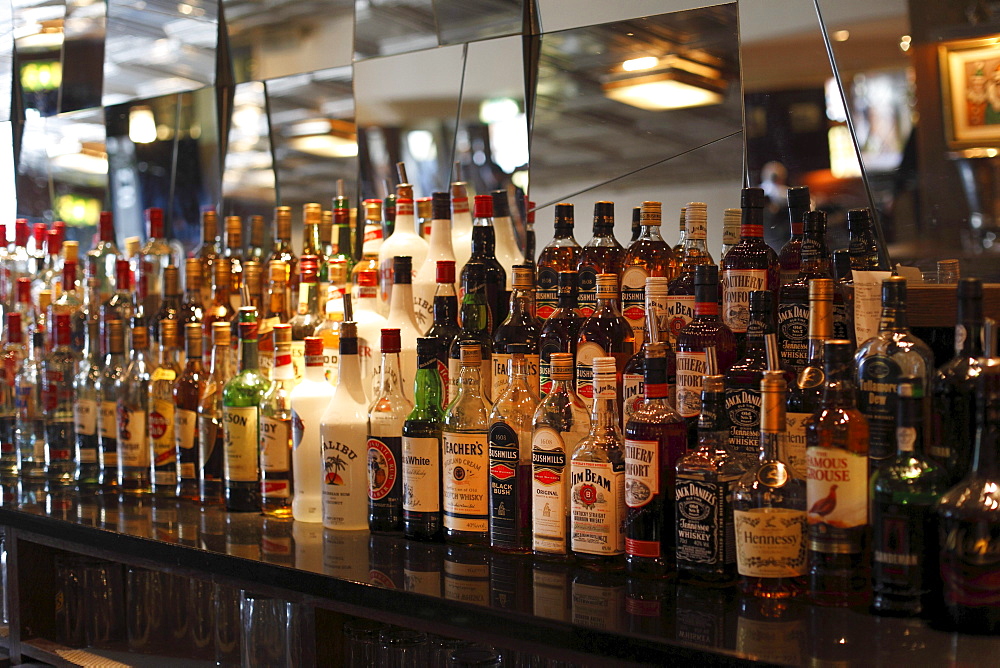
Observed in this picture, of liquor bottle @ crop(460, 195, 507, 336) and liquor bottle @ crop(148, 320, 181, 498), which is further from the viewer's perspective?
liquor bottle @ crop(148, 320, 181, 498)

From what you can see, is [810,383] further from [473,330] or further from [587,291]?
[473,330]

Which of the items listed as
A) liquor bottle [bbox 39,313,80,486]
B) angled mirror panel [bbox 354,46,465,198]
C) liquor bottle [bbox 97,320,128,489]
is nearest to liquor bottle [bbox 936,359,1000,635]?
angled mirror panel [bbox 354,46,465,198]

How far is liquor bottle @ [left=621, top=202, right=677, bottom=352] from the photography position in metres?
1.51

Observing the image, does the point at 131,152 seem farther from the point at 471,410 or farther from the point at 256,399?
the point at 471,410

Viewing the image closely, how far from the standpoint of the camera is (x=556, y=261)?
1680 millimetres

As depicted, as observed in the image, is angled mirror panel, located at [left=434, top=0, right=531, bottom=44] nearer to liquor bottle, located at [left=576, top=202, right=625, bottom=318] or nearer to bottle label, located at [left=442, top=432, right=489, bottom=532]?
liquor bottle, located at [left=576, top=202, right=625, bottom=318]

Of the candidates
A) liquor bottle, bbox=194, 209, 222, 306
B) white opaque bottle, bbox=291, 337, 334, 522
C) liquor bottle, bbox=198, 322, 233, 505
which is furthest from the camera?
liquor bottle, bbox=194, 209, 222, 306

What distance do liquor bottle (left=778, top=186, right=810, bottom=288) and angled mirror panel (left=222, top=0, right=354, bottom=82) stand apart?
1298 millimetres

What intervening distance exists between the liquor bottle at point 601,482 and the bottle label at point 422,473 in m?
0.27

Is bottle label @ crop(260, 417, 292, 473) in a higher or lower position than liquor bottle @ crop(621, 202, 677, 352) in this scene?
lower

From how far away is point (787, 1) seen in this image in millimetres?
1703

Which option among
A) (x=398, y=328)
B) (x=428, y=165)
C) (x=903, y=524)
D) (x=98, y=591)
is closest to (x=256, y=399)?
(x=398, y=328)

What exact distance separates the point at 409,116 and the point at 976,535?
1596mm

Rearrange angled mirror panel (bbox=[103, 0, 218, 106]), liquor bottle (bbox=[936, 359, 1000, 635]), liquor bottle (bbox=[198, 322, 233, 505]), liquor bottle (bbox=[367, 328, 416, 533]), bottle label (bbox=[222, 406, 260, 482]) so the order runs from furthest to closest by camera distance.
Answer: angled mirror panel (bbox=[103, 0, 218, 106]), liquor bottle (bbox=[198, 322, 233, 505]), bottle label (bbox=[222, 406, 260, 482]), liquor bottle (bbox=[367, 328, 416, 533]), liquor bottle (bbox=[936, 359, 1000, 635])
